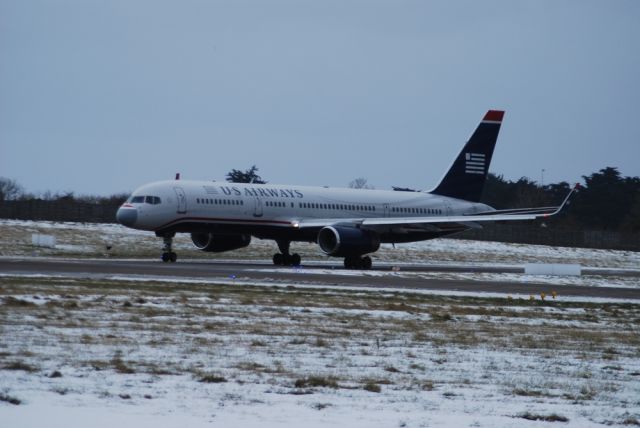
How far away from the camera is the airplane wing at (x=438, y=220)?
48.7 meters

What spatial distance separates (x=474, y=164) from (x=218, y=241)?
15402 millimetres

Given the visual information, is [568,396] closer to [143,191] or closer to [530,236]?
[143,191]

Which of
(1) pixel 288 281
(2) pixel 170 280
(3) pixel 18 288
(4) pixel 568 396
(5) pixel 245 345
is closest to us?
(4) pixel 568 396

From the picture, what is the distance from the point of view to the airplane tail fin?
5644cm

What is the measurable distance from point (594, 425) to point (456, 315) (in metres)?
12.2

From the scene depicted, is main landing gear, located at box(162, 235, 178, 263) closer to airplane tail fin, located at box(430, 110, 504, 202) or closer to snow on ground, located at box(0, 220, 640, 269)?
snow on ground, located at box(0, 220, 640, 269)

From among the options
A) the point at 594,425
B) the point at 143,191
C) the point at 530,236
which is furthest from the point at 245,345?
the point at 530,236

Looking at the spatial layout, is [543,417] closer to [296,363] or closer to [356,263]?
[296,363]

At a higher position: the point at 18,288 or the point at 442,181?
the point at 442,181

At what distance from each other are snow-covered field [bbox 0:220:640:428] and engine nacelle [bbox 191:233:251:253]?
21011 mm

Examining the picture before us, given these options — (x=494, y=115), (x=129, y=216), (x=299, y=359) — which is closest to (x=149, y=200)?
(x=129, y=216)

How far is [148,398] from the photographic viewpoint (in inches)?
456

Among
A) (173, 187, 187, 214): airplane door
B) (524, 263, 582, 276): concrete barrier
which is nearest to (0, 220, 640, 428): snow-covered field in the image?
(173, 187, 187, 214): airplane door

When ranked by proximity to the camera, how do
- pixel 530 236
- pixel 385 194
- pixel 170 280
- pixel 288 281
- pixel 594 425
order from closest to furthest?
pixel 594 425, pixel 170 280, pixel 288 281, pixel 385 194, pixel 530 236
